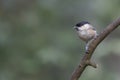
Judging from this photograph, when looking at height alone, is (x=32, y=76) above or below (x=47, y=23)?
below

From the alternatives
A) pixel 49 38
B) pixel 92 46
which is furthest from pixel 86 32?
pixel 49 38

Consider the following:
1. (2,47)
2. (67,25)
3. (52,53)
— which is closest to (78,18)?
(67,25)

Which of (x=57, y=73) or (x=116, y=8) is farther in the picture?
(x=57, y=73)

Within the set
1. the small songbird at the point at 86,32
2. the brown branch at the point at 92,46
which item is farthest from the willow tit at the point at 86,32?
the brown branch at the point at 92,46

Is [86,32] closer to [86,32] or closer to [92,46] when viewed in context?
[86,32]

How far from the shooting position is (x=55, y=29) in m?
4.35

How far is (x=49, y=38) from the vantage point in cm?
432

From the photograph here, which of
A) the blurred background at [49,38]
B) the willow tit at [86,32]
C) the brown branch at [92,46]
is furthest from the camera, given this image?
the blurred background at [49,38]

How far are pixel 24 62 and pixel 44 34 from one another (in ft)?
1.11

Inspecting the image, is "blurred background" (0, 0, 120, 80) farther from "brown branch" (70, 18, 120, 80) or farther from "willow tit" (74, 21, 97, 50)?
"brown branch" (70, 18, 120, 80)

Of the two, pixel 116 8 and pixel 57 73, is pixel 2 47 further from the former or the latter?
pixel 116 8

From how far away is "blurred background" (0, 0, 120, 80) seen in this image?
4145 millimetres

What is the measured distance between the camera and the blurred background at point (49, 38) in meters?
4.14

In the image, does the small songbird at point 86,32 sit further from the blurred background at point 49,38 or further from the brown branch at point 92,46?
the blurred background at point 49,38
